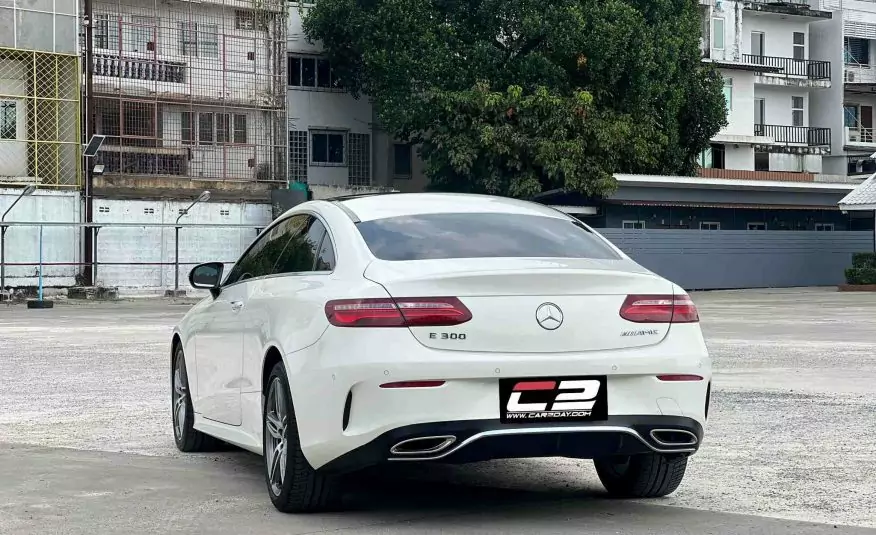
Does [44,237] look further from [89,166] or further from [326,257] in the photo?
[326,257]

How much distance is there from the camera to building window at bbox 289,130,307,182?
165ft

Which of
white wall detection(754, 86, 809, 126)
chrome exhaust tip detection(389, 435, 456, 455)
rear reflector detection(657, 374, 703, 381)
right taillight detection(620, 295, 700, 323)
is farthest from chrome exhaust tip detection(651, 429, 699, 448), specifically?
white wall detection(754, 86, 809, 126)

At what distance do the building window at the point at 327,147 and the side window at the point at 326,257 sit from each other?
4382 cm

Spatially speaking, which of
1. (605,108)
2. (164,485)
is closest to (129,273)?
(605,108)

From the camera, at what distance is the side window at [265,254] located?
8.14 metres

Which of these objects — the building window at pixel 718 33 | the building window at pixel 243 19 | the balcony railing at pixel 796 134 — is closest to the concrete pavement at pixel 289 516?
the building window at pixel 243 19

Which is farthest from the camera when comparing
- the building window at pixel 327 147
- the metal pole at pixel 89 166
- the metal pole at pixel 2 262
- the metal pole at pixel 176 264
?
the building window at pixel 327 147

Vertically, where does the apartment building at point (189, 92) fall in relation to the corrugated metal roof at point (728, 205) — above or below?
above

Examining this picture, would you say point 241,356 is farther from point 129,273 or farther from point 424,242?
point 129,273

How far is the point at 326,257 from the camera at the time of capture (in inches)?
287

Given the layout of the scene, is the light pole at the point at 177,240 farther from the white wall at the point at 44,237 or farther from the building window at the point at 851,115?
the building window at the point at 851,115

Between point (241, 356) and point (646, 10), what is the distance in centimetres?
4082

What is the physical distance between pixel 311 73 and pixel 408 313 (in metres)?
45.1

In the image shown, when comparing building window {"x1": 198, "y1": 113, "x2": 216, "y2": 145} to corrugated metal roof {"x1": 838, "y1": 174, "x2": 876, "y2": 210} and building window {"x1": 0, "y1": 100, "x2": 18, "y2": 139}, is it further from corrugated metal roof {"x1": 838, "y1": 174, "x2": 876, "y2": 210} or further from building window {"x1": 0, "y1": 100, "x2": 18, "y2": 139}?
corrugated metal roof {"x1": 838, "y1": 174, "x2": 876, "y2": 210}
